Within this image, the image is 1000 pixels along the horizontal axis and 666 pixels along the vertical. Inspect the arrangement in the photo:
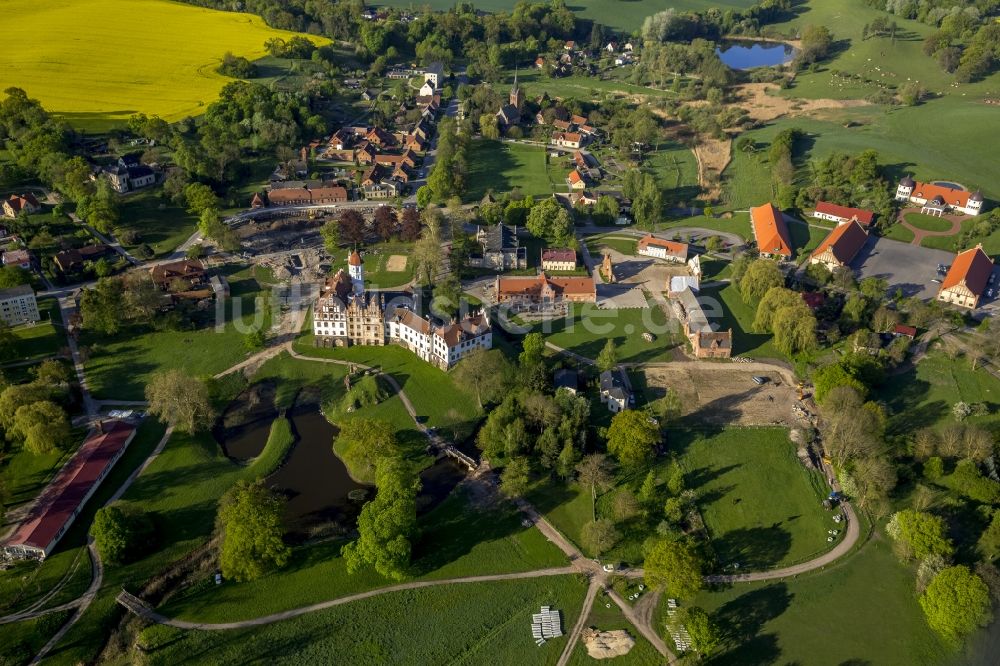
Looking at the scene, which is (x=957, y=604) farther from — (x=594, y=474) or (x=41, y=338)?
(x=41, y=338)

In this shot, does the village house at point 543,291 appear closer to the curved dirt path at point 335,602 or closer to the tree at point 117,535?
the curved dirt path at point 335,602

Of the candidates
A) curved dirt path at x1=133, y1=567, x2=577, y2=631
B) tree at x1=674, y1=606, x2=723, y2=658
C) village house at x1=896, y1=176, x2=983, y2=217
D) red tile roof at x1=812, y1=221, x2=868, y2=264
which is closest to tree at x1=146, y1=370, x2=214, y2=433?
curved dirt path at x1=133, y1=567, x2=577, y2=631

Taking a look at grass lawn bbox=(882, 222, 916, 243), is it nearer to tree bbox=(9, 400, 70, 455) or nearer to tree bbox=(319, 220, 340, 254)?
tree bbox=(319, 220, 340, 254)

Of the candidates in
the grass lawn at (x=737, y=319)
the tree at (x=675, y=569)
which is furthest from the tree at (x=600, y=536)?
the grass lawn at (x=737, y=319)

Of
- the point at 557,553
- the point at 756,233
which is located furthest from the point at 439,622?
the point at 756,233

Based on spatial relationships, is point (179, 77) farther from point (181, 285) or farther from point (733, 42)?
point (733, 42)

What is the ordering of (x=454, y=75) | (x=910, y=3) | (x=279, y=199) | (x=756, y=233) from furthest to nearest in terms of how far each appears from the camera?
(x=910, y=3) < (x=454, y=75) < (x=279, y=199) < (x=756, y=233)

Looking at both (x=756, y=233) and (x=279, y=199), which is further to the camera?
(x=279, y=199)
